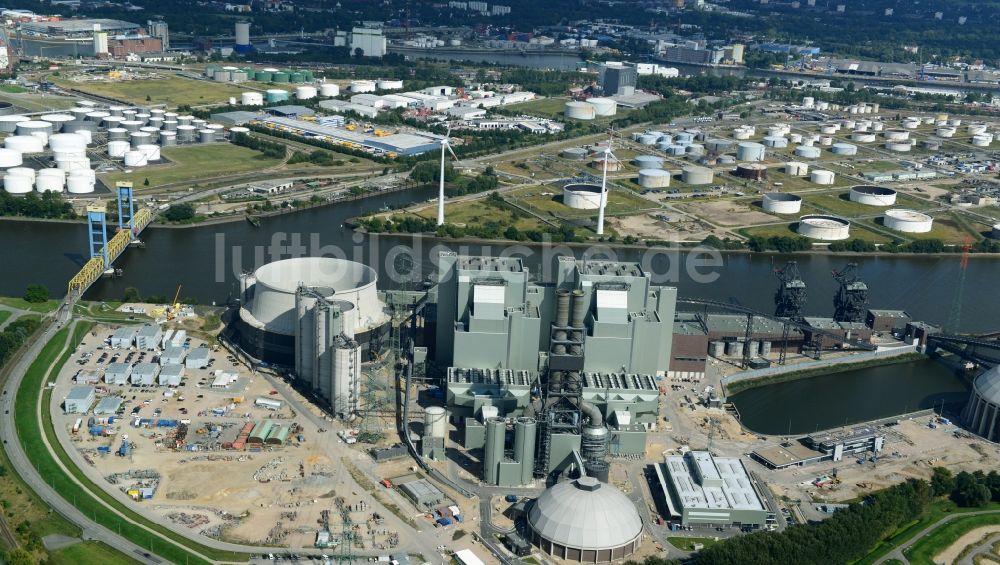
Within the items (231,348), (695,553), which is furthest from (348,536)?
(231,348)

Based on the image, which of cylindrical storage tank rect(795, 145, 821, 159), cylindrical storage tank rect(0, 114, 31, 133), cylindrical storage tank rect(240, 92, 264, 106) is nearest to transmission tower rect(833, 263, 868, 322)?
cylindrical storage tank rect(795, 145, 821, 159)

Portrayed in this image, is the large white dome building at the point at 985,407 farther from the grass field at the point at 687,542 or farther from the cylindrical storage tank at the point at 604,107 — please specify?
the cylindrical storage tank at the point at 604,107

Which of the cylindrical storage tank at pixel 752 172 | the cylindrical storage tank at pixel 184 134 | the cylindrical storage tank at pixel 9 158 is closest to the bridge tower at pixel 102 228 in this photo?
the cylindrical storage tank at pixel 9 158

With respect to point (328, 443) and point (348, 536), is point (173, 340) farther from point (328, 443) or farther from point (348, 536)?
point (348, 536)

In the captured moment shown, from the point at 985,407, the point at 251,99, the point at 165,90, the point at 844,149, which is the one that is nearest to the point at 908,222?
the point at 844,149

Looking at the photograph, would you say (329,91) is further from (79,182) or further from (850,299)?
(850,299)
